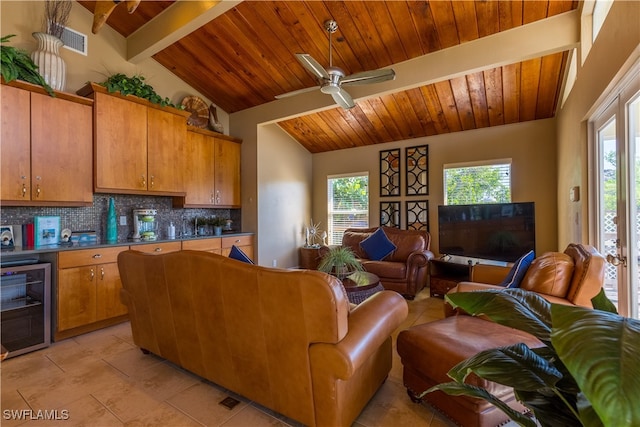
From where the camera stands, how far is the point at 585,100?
2.40 metres

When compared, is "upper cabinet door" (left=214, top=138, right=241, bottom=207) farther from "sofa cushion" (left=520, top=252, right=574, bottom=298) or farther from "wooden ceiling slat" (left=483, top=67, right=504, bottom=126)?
"sofa cushion" (left=520, top=252, right=574, bottom=298)

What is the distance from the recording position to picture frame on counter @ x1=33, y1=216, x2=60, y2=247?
9.71ft

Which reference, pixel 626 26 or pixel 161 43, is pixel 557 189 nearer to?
pixel 626 26

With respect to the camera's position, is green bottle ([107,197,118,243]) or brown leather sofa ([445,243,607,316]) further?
green bottle ([107,197,118,243])

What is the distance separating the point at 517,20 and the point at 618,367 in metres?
3.40

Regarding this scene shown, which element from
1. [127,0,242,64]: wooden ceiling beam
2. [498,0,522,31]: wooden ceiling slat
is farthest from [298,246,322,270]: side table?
[498,0,522,31]: wooden ceiling slat

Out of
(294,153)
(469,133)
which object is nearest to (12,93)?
(294,153)

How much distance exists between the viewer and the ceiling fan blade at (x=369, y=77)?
2.56 meters

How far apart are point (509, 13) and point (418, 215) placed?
9.71 feet

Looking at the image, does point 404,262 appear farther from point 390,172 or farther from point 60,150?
point 60,150

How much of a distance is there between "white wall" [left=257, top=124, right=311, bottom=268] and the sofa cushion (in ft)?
12.6

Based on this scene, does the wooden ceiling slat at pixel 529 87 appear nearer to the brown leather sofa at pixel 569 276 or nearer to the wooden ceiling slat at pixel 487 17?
the wooden ceiling slat at pixel 487 17

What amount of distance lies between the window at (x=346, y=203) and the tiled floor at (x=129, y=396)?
137 inches

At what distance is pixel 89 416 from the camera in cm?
174
